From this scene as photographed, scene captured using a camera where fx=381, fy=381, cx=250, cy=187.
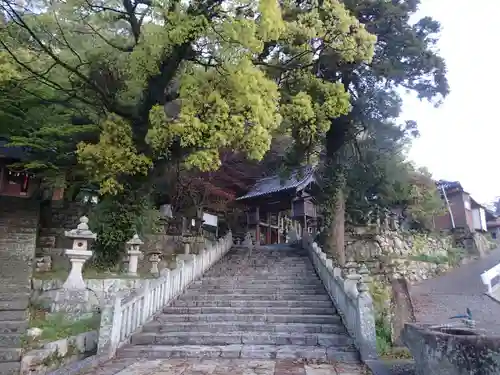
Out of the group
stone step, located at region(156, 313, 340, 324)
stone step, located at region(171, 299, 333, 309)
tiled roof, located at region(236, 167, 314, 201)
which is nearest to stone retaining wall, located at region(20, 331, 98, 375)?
stone step, located at region(156, 313, 340, 324)

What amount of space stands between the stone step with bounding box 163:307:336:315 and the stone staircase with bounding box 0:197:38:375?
316 cm

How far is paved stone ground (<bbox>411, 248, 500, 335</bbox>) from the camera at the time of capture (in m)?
10.4

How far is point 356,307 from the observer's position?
6.92m

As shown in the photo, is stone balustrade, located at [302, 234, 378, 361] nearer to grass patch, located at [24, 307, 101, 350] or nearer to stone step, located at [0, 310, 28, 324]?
grass patch, located at [24, 307, 101, 350]

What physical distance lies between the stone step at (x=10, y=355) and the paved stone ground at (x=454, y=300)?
28.2 ft

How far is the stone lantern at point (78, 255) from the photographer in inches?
355

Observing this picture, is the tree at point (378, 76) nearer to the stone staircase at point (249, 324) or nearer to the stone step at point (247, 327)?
the stone staircase at point (249, 324)

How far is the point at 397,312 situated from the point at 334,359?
2390 mm

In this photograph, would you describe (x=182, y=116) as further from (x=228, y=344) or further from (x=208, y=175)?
(x=208, y=175)

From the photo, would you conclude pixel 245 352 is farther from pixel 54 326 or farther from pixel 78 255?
pixel 78 255

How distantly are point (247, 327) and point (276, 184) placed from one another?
46.5ft

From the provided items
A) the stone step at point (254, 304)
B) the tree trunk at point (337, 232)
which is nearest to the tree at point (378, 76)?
the tree trunk at point (337, 232)

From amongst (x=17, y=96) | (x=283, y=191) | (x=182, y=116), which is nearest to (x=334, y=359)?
(x=182, y=116)

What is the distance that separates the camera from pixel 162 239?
1407 centimetres
